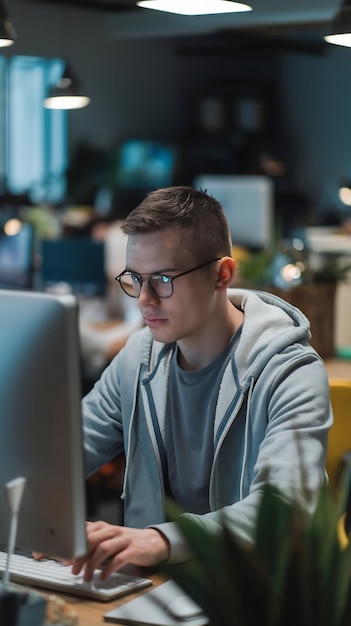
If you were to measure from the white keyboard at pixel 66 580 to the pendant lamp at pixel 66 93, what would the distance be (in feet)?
16.8

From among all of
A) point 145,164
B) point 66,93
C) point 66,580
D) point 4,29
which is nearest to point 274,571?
point 66,580

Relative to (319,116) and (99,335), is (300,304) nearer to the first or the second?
(99,335)

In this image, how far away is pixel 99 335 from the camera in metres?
4.55

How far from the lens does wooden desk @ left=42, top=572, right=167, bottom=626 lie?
4.73 ft

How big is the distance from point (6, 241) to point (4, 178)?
6.53 metres

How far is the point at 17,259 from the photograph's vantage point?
18.1ft

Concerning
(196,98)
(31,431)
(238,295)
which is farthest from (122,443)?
(196,98)

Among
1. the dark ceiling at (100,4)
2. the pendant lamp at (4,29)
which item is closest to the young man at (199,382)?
the pendant lamp at (4,29)

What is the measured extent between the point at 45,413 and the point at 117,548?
11.6 inches

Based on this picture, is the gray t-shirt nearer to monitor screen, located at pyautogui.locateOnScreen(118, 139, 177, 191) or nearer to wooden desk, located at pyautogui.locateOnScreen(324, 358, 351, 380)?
wooden desk, located at pyautogui.locateOnScreen(324, 358, 351, 380)

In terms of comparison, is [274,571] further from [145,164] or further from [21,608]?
[145,164]

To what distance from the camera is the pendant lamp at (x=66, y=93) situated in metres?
6.47

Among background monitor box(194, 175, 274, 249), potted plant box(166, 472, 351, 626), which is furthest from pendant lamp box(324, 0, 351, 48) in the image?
background monitor box(194, 175, 274, 249)

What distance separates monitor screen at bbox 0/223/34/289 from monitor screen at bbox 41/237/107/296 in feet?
1.08
